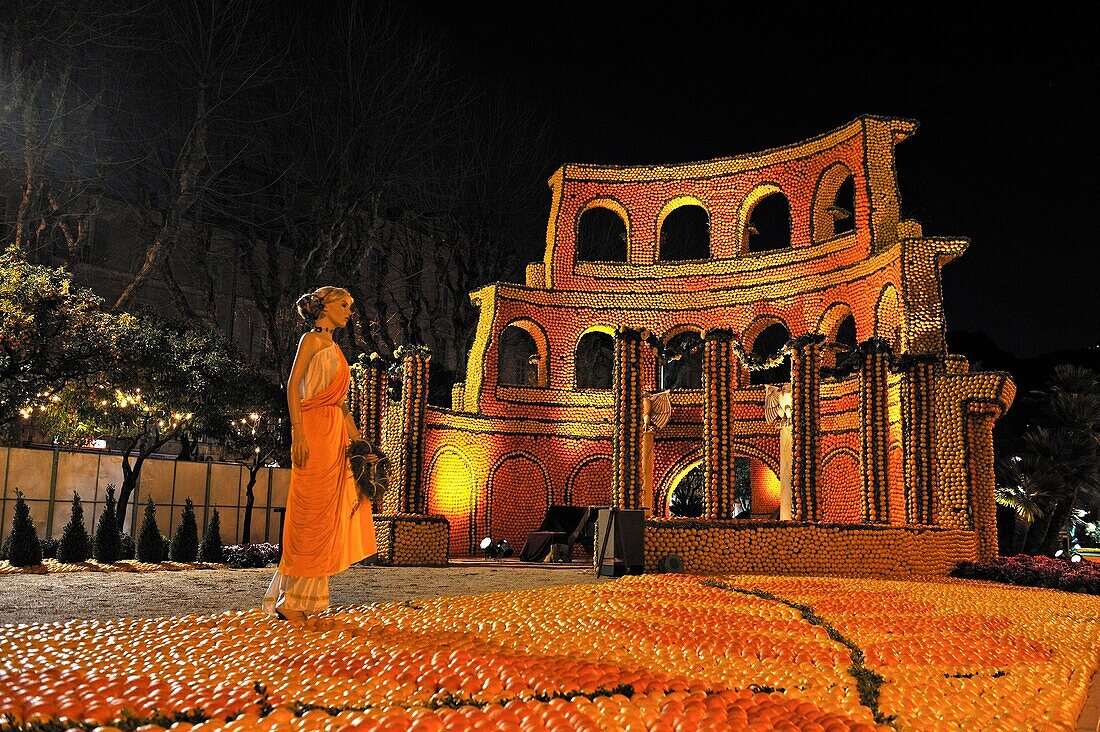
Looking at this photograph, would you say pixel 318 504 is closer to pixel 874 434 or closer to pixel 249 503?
pixel 874 434

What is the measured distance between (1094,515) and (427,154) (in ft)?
97.2

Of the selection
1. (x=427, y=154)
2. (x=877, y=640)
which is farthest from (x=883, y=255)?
(x=877, y=640)

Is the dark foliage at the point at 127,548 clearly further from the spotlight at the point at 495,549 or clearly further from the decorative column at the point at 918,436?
the decorative column at the point at 918,436

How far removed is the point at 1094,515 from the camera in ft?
120

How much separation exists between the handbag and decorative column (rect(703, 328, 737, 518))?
1181 cm

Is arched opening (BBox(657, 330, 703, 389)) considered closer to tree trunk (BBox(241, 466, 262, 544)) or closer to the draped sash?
tree trunk (BBox(241, 466, 262, 544))

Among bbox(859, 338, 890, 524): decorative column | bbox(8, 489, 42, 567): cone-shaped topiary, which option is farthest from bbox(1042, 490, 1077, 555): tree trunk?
bbox(8, 489, 42, 567): cone-shaped topiary

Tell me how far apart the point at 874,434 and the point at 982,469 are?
4.85 metres

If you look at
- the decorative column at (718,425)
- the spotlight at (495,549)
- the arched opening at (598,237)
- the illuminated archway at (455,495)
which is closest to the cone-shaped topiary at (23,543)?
the decorative column at (718,425)

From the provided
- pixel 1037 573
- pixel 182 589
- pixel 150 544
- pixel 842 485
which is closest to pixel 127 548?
pixel 150 544

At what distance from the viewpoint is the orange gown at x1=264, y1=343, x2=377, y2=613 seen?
20.9ft

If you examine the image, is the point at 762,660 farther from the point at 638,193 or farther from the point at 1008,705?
the point at 638,193

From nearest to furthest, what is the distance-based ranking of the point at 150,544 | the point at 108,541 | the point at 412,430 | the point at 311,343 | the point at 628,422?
the point at 311,343, the point at 108,541, the point at 150,544, the point at 628,422, the point at 412,430

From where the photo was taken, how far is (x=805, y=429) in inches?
695
